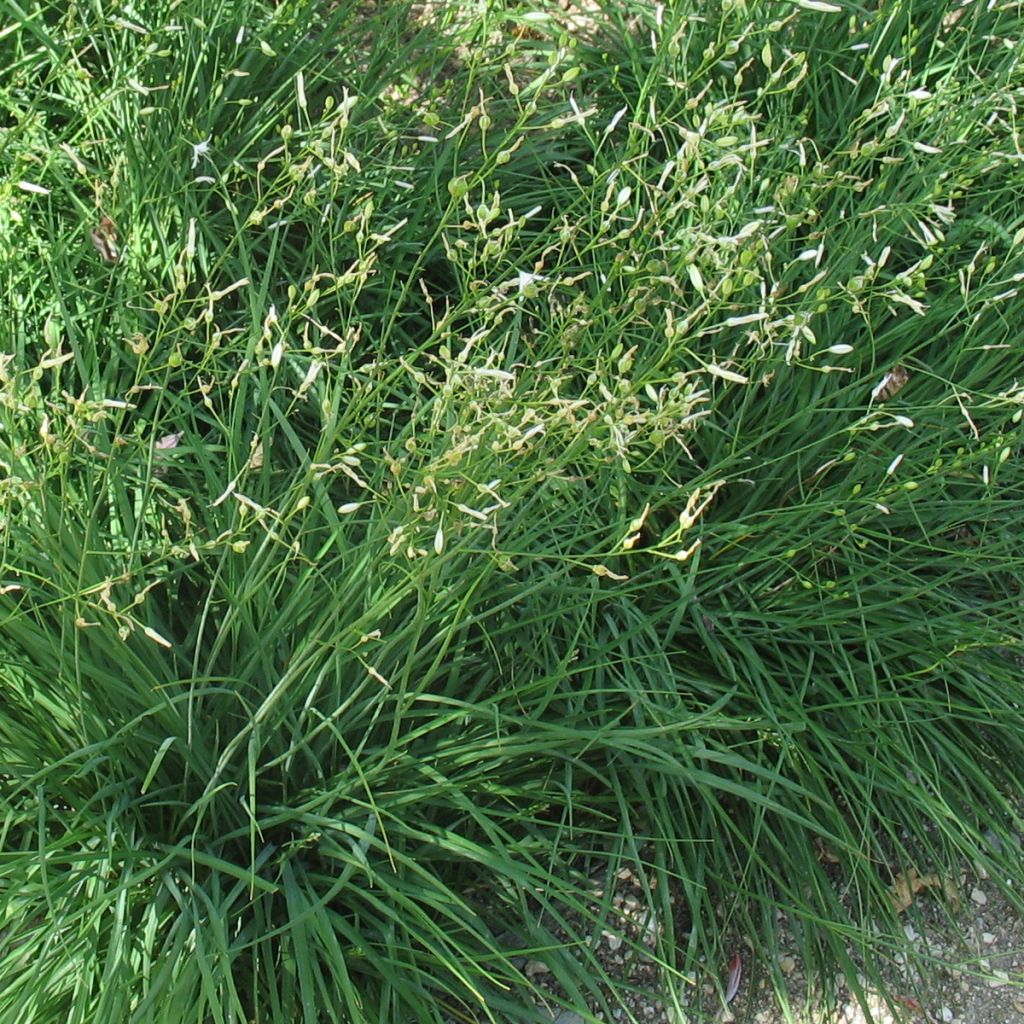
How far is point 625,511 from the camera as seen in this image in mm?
2855

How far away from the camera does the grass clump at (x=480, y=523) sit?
7.22 ft

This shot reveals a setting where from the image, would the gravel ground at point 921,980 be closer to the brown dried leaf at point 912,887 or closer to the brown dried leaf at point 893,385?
the brown dried leaf at point 912,887

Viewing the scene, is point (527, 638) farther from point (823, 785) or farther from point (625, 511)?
point (823, 785)

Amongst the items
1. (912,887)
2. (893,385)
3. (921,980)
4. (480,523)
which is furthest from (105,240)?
(921,980)

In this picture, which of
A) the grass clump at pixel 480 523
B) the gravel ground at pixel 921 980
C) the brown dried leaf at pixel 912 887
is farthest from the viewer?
the brown dried leaf at pixel 912 887

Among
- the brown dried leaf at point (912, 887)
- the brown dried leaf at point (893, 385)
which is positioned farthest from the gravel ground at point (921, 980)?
the brown dried leaf at point (893, 385)

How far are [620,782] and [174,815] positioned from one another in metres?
0.92

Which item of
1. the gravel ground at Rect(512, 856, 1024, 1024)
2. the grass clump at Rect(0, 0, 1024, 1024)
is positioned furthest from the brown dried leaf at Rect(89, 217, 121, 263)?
the gravel ground at Rect(512, 856, 1024, 1024)

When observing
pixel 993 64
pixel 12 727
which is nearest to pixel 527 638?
pixel 12 727

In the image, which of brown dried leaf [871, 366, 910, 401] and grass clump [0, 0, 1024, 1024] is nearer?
grass clump [0, 0, 1024, 1024]

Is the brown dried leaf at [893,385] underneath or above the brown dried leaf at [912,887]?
above

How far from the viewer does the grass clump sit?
7.22 ft

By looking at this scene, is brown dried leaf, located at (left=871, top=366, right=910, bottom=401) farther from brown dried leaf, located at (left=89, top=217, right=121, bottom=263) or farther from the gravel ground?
brown dried leaf, located at (left=89, top=217, right=121, bottom=263)

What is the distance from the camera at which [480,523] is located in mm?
2059
